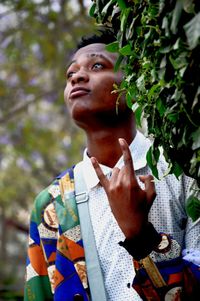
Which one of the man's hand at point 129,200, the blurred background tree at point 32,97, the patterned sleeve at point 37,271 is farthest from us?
the blurred background tree at point 32,97

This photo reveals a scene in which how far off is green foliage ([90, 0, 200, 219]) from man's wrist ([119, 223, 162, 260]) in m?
0.37

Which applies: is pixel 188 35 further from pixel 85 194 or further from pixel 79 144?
pixel 79 144

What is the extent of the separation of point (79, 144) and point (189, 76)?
→ 30.3ft

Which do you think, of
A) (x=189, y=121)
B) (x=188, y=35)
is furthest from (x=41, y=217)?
(x=188, y=35)

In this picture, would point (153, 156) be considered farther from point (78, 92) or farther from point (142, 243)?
point (78, 92)

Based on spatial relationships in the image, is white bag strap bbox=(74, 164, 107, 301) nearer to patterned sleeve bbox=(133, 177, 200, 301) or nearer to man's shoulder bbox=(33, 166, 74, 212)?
man's shoulder bbox=(33, 166, 74, 212)

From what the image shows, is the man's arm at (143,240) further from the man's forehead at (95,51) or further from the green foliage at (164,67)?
the man's forehead at (95,51)

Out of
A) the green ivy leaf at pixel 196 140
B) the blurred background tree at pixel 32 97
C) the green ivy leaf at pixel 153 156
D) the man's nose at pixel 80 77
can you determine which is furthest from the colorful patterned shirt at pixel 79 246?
the blurred background tree at pixel 32 97

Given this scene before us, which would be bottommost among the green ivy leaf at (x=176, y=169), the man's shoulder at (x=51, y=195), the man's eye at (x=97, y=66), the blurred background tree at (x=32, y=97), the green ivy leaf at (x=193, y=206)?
the green ivy leaf at (x=193, y=206)

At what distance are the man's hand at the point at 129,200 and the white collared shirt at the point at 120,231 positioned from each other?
291 mm

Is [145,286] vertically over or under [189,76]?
under

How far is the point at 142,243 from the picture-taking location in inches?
112

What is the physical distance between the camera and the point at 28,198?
14586 millimetres

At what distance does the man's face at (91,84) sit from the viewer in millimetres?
3268
